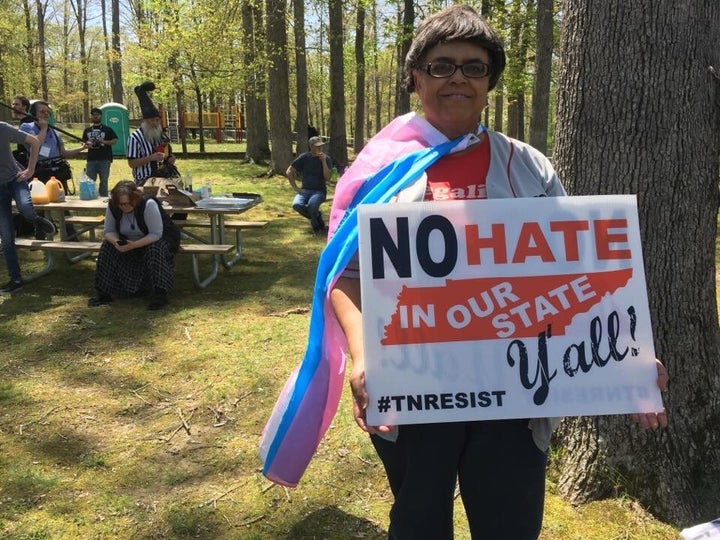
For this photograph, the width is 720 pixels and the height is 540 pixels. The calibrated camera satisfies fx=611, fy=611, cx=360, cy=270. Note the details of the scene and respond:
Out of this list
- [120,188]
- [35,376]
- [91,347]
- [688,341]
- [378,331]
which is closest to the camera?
[378,331]

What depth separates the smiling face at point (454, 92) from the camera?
1.55 metres

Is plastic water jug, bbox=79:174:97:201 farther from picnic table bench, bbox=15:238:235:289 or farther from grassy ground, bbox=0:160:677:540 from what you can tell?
grassy ground, bbox=0:160:677:540

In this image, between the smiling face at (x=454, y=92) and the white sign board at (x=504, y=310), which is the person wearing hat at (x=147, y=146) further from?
the white sign board at (x=504, y=310)

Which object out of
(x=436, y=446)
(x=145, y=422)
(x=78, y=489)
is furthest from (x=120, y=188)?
(x=436, y=446)

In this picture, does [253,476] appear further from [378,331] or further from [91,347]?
[91,347]

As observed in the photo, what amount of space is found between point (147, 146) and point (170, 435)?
445 centimetres

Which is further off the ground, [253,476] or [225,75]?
[225,75]

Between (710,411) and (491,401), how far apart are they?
1737mm

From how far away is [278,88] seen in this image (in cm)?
1503

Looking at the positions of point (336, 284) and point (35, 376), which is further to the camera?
point (35, 376)

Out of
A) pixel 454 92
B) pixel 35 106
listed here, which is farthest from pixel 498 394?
pixel 35 106

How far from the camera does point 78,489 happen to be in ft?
9.53

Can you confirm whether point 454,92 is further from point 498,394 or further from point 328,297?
point 498,394

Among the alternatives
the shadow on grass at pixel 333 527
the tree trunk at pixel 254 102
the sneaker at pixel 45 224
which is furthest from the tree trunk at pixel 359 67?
the shadow on grass at pixel 333 527
